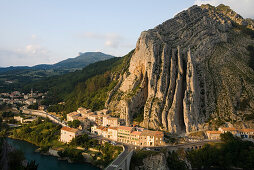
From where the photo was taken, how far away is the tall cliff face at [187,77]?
199 feet

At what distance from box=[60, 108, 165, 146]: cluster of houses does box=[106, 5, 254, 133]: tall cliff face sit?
4.69 m

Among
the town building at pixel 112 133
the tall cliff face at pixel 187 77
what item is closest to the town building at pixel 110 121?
the tall cliff face at pixel 187 77

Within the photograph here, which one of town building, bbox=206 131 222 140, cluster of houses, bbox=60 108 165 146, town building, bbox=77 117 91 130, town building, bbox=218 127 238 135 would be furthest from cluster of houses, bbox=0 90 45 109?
town building, bbox=218 127 238 135

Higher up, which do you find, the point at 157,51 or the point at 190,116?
the point at 157,51

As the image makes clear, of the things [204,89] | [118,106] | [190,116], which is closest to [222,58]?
[204,89]

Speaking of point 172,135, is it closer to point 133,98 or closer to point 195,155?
point 195,155

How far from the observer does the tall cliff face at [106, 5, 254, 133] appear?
60656 millimetres

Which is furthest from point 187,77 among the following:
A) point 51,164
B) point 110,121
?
point 51,164

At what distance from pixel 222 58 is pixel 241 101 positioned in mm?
19976

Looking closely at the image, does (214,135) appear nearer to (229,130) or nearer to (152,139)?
(229,130)

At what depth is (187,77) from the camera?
6625 centimetres

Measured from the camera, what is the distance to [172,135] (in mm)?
55531

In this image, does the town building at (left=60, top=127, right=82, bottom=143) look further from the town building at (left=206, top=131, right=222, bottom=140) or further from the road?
the town building at (left=206, top=131, right=222, bottom=140)

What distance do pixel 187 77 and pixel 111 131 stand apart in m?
28.6
